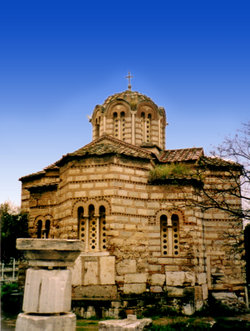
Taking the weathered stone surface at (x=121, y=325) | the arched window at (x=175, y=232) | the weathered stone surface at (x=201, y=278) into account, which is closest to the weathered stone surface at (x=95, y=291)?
the weathered stone surface at (x=121, y=325)

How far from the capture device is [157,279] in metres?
12.1

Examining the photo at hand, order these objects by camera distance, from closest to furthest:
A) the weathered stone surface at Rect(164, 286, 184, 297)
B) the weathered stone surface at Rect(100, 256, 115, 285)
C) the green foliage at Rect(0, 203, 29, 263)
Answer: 1. the weathered stone surface at Rect(100, 256, 115, 285)
2. the weathered stone surface at Rect(164, 286, 184, 297)
3. the green foliage at Rect(0, 203, 29, 263)

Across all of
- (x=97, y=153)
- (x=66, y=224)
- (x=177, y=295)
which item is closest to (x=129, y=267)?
(x=177, y=295)

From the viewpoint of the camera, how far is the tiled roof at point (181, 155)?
15455 mm

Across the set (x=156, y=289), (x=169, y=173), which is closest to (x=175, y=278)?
(x=156, y=289)

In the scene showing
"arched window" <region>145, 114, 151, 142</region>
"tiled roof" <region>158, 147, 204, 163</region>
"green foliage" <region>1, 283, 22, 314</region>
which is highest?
"arched window" <region>145, 114, 151, 142</region>

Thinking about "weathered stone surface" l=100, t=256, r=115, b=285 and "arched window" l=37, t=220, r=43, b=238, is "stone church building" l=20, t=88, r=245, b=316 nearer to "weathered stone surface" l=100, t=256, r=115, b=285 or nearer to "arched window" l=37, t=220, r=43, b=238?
"weathered stone surface" l=100, t=256, r=115, b=285

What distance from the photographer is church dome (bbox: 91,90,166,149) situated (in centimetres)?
1742

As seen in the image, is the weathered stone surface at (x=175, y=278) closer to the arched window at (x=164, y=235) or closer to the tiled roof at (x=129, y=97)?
the arched window at (x=164, y=235)

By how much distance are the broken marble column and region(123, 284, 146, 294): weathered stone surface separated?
599 centimetres

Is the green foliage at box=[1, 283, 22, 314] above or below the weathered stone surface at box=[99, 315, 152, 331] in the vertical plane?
below

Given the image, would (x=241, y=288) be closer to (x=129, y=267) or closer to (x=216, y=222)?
(x=216, y=222)

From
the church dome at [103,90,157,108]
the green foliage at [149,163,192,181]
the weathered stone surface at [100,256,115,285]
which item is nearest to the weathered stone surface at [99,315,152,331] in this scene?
the weathered stone surface at [100,256,115,285]

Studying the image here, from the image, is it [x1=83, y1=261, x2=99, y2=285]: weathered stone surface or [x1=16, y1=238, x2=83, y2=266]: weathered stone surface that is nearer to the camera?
[x1=16, y1=238, x2=83, y2=266]: weathered stone surface
